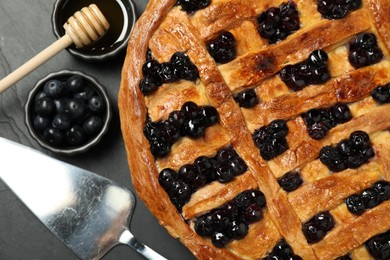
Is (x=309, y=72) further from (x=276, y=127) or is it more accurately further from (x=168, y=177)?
(x=168, y=177)

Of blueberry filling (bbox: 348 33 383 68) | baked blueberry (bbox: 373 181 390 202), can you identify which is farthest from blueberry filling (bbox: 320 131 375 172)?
blueberry filling (bbox: 348 33 383 68)

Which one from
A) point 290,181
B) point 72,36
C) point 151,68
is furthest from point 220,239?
point 72,36

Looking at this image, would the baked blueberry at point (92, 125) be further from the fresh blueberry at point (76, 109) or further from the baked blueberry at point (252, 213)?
the baked blueberry at point (252, 213)

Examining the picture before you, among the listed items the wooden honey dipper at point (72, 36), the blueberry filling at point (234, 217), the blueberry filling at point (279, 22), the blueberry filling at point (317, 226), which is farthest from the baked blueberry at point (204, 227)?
the wooden honey dipper at point (72, 36)

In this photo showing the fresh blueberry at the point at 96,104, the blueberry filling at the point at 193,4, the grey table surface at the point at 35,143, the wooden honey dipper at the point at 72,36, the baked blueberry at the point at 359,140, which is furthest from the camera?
the grey table surface at the point at 35,143

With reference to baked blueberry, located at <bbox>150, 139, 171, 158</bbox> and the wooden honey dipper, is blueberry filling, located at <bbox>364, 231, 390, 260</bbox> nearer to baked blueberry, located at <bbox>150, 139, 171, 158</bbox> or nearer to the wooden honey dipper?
baked blueberry, located at <bbox>150, 139, 171, 158</bbox>

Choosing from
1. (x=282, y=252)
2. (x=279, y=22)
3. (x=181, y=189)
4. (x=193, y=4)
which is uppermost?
(x=193, y=4)

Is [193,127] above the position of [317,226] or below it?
above
